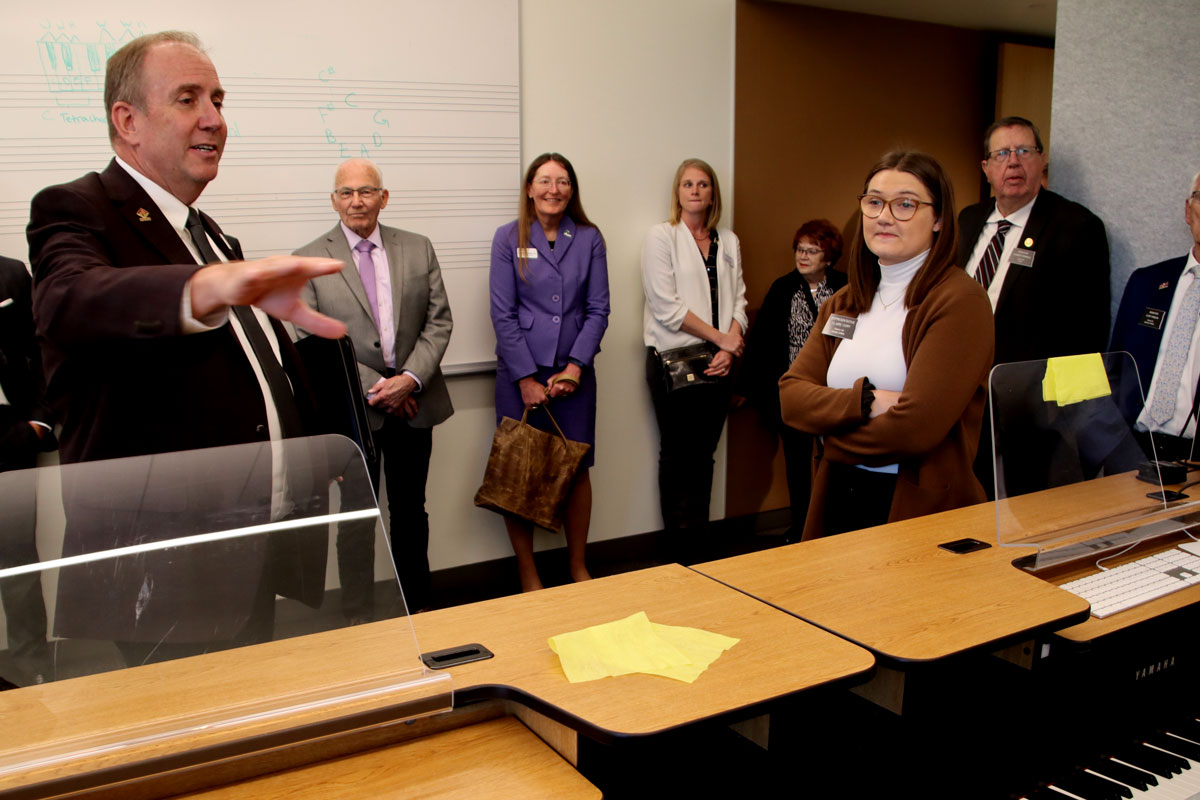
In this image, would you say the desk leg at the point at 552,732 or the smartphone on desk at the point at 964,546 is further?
the smartphone on desk at the point at 964,546

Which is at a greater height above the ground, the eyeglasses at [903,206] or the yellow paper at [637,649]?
the eyeglasses at [903,206]

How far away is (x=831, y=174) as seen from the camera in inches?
204

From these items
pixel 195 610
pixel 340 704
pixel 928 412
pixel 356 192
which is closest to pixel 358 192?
pixel 356 192

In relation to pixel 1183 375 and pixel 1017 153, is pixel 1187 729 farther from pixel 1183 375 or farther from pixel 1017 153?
pixel 1017 153

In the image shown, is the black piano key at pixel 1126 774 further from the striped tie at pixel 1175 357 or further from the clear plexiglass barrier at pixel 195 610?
the striped tie at pixel 1175 357

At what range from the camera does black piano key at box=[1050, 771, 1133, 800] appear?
1.61m

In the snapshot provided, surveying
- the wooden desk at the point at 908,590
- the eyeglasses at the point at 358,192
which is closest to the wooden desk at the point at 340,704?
the wooden desk at the point at 908,590

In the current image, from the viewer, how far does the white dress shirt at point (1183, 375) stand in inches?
111

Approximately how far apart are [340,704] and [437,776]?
158 mm

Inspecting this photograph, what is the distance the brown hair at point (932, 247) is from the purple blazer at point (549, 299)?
179 centimetres

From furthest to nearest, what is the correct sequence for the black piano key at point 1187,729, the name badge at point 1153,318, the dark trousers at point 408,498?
the dark trousers at point 408,498 < the name badge at point 1153,318 < the black piano key at point 1187,729

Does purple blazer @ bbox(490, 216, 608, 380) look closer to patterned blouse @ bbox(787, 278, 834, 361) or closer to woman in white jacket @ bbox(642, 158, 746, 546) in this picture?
woman in white jacket @ bbox(642, 158, 746, 546)

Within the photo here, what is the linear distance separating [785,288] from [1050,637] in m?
3.22

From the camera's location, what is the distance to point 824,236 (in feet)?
15.1
